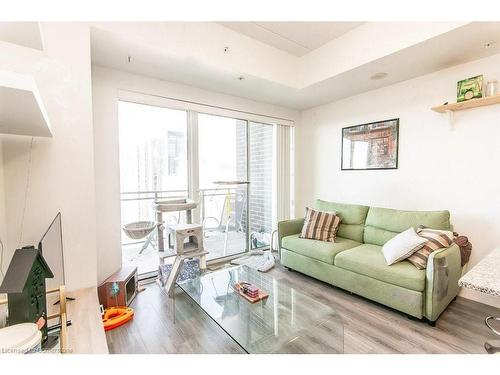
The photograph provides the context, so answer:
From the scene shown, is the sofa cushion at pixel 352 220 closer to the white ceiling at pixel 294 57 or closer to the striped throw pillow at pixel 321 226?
the striped throw pillow at pixel 321 226

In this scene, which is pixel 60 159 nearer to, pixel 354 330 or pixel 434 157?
pixel 354 330

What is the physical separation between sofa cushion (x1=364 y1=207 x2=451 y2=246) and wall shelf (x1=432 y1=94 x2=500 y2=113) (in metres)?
1.06

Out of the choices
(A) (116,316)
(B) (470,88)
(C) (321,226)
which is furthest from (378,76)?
(A) (116,316)

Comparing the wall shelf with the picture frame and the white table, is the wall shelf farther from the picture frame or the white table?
the white table

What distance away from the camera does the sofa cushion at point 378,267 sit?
6.27 feet

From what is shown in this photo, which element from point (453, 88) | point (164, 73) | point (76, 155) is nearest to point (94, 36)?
point (164, 73)

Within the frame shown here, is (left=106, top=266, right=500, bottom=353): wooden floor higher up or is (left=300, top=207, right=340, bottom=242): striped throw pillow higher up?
(left=300, top=207, right=340, bottom=242): striped throw pillow

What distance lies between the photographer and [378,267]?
2125mm

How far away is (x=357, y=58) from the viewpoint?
7.77 ft

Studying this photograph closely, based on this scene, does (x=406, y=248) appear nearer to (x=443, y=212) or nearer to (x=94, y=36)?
(x=443, y=212)

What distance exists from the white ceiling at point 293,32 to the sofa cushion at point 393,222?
2.04 m

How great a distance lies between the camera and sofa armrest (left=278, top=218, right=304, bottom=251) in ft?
10.2

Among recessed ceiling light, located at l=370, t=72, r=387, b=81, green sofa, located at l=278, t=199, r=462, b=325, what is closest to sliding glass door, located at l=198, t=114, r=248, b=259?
green sofa, located at l=278, t=199, r=462, b=325

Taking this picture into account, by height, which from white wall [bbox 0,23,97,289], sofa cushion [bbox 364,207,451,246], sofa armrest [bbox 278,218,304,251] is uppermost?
white wall [bbox 0,23,97,289]
